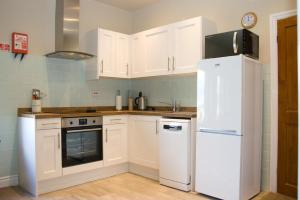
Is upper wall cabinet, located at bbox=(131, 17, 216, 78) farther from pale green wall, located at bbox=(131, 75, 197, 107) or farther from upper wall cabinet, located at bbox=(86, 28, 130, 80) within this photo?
pale green wall, located at bbox=(131, 75, 197, 107)

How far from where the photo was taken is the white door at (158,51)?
3.60m

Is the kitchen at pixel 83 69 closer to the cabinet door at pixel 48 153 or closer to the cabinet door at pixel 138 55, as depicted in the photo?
the cabinet door at pixel 138 55

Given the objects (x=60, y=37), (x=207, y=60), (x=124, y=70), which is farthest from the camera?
(x=124, y=70)

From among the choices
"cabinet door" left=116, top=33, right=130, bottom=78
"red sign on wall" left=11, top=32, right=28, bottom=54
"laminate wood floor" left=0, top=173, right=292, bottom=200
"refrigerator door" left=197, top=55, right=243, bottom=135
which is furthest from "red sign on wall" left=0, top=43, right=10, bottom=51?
"refrigerator door" left=197, top=55, right=243, bottom=135

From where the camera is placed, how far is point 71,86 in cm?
384

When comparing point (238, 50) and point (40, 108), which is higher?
point (238, 50)

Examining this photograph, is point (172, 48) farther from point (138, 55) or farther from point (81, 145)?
point (81, 145)

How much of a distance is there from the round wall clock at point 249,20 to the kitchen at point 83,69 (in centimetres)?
5

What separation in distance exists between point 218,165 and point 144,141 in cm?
117

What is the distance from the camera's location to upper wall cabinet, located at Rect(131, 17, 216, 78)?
3.27 meters

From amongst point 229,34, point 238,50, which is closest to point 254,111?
point 238,50

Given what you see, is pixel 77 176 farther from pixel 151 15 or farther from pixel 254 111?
pixel 151 15

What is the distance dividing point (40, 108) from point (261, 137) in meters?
2.76

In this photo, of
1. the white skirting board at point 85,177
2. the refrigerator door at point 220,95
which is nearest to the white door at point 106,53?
the white skirting board at point 85,177
